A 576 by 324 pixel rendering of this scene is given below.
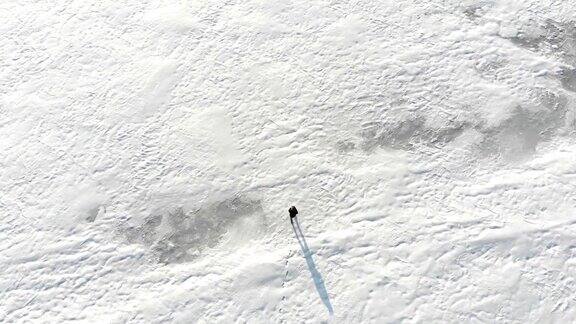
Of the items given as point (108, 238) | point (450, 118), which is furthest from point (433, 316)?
point (108, 238)

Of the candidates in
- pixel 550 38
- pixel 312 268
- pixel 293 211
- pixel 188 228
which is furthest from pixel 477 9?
pixel 188 228

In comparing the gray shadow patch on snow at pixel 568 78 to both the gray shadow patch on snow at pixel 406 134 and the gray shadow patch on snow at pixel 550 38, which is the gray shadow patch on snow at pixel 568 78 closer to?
the gray shadow patch on snow at pixel 550 38

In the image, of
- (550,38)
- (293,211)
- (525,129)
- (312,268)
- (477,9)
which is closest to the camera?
(312,268)

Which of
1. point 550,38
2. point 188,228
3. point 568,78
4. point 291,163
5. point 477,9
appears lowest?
point 188,228

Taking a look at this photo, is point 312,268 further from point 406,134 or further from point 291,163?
point 406,134

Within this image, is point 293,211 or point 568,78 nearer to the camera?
point 293,211

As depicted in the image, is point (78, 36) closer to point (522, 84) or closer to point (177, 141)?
Result: point (177, 141)

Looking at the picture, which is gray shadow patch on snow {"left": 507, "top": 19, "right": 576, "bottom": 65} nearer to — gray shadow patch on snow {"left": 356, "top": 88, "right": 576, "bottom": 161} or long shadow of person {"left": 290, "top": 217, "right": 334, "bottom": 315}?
gray shadow patch on snow {"left": 356, "top": 88, "right": 576, "bottom": 161}
